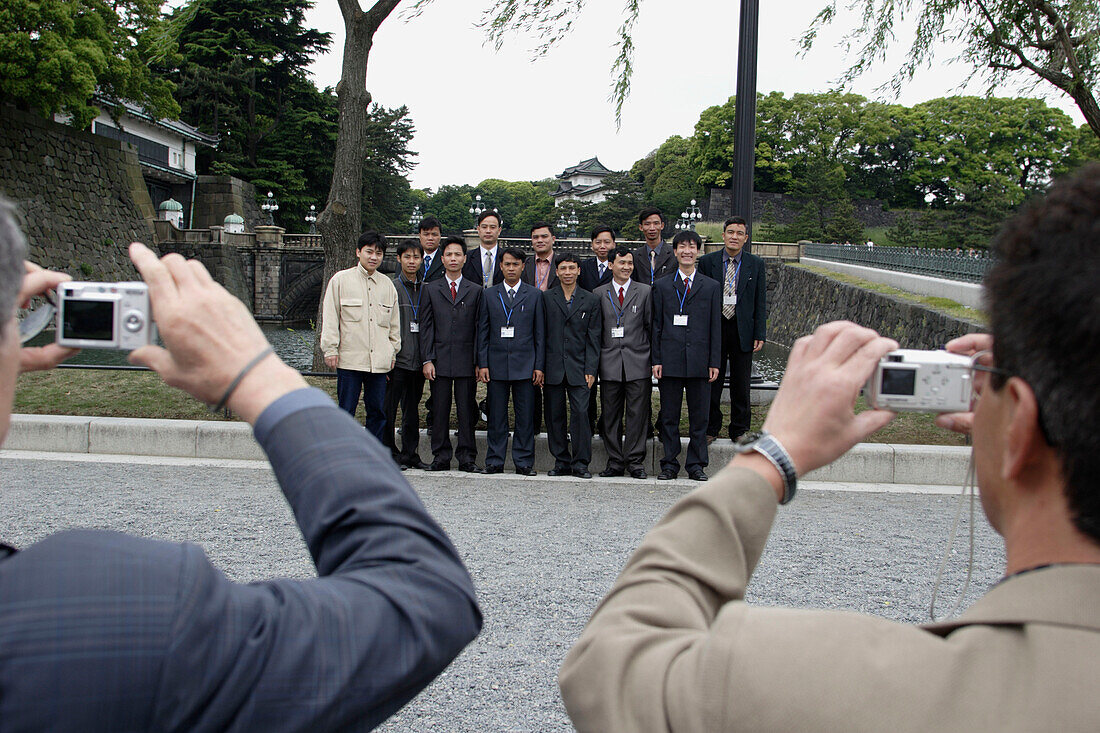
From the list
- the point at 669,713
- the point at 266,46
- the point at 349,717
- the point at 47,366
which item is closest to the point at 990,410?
the point at 669,713

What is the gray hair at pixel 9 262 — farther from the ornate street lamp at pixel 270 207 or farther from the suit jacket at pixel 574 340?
the ornate street lamp at pixel 270 207

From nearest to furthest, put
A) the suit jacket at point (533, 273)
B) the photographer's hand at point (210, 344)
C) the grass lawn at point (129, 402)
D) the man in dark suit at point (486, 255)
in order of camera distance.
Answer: the photographer's hand at point (210, 344), the grass lawn at point (129, 402), the suit jacket at point (533, 273), the man in dark suit at point (486, 255)

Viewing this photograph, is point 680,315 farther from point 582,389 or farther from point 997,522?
point 997,522

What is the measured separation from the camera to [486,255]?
32.6ft

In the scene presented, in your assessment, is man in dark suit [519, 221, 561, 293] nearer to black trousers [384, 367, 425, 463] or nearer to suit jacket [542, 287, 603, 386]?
suit jacket [542, 287, 603, 386]

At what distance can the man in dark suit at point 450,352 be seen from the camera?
27.8ft

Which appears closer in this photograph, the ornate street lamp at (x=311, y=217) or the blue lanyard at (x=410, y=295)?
the blue lanyard at (x=410, y=295)

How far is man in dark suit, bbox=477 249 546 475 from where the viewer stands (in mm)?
8438

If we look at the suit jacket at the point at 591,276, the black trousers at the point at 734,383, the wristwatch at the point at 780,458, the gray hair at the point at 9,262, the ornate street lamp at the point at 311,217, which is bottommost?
the black trousers at the point at 734,383

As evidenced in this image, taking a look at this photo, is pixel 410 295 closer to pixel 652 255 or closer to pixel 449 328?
pixel 449 328

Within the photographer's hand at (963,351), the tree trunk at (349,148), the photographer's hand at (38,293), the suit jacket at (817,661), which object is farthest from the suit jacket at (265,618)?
the tree trunk at (349,148)

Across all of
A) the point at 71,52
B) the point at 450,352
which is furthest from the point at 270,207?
the point at 450,352

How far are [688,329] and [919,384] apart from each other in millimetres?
7294

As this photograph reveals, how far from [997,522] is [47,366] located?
4.25 ft
